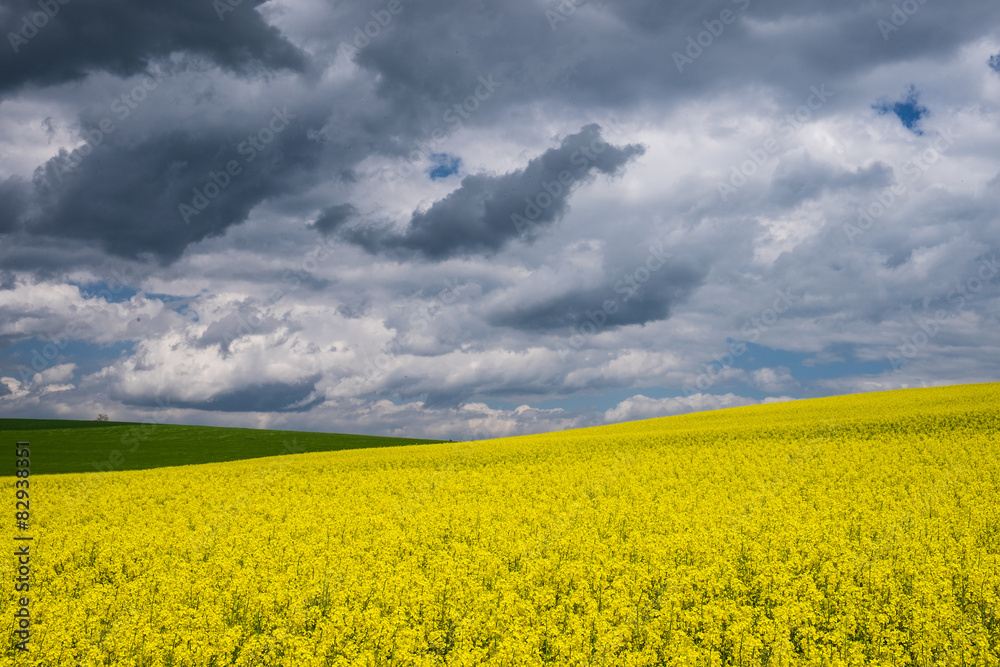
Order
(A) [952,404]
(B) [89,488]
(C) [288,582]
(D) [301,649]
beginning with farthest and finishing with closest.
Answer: (A) [952,404], (B) [89,488], (C) [288,582], (D) [301,649]

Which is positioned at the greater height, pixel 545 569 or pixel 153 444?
pixel 545 569

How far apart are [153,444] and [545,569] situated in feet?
165

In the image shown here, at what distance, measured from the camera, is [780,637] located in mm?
7172

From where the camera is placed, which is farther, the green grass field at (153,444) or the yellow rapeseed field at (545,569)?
the green grass field at (153,444)

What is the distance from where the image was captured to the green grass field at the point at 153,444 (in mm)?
39688

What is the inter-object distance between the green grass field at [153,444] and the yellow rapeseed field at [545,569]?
23.0 m

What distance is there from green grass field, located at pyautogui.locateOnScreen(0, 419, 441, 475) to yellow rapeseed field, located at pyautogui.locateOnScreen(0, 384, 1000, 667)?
23004mm

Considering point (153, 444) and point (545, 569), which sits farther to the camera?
point (153, 444)

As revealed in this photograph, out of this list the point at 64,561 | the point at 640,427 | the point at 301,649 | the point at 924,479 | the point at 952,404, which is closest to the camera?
the point at 301,649

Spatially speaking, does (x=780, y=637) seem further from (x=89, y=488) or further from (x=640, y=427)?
(x=640, y=427)

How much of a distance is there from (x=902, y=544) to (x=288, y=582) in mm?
11609

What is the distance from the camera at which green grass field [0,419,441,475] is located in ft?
130

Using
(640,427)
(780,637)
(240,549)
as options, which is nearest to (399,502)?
(240,549)

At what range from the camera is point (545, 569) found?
9734mm
